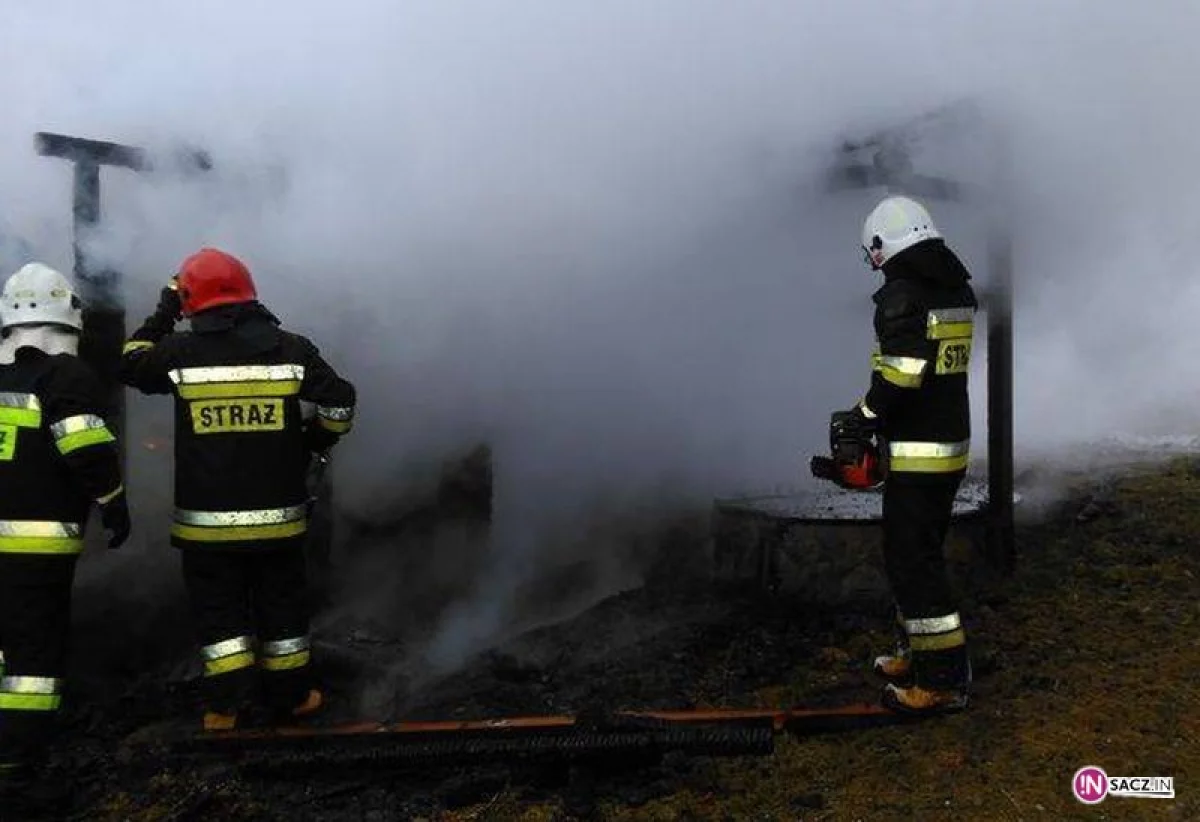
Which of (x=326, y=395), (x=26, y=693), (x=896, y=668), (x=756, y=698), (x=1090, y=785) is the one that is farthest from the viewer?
(x=756, y=698)

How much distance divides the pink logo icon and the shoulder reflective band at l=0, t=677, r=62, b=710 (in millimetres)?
3439

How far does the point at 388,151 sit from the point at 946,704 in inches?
124

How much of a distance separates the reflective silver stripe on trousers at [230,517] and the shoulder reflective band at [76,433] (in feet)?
1.34

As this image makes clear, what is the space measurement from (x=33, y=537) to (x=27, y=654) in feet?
1.35

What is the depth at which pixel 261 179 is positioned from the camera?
4.20m

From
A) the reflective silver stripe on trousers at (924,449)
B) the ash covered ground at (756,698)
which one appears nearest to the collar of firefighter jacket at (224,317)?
the ash covered ground at (756,698)

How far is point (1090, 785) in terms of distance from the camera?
2.97m

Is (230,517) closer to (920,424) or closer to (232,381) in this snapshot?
(232,381)

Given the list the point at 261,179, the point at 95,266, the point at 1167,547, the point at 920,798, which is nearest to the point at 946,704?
the point at 920,798

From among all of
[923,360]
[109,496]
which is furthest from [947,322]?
[109,496]

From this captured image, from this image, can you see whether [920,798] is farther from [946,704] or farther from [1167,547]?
[1167,547]

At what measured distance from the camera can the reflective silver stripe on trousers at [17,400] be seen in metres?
3.47

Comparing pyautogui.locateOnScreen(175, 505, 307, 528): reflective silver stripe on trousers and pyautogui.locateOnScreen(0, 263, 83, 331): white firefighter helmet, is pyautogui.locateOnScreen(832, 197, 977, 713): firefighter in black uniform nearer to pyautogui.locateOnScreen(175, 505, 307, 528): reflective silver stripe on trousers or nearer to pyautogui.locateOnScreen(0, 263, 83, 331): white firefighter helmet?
pyautogui.locateOnScreen(175, 505, 307, 528): reflective silver stripe on trousers

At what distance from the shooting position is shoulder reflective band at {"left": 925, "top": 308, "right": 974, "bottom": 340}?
3566mm
